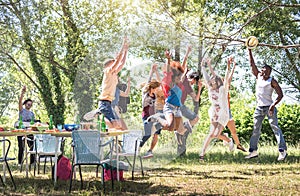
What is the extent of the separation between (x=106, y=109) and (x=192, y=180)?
153cm

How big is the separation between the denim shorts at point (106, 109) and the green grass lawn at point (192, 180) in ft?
2.52

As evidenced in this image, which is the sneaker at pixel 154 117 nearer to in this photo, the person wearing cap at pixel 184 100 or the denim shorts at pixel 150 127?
the denim shorts at pixel 150 127

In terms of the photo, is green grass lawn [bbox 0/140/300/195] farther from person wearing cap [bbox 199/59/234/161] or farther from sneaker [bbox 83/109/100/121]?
sneaker [bbox 83/109/100/121]

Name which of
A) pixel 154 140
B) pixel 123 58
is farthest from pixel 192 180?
pixel 123 58

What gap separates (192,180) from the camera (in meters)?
6.73

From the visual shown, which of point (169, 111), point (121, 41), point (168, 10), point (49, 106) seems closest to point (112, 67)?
point (121, 41)

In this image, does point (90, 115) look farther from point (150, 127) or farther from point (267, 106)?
point (267, 106)

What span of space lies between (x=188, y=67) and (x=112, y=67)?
3.28 feet

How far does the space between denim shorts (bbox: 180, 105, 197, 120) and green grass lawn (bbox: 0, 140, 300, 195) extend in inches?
21.5

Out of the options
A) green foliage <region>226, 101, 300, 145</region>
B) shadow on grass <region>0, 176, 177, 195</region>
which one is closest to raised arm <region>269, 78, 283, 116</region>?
shadow on grass <region>0, 176, 177, 195</region>

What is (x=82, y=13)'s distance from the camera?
13.6 metres

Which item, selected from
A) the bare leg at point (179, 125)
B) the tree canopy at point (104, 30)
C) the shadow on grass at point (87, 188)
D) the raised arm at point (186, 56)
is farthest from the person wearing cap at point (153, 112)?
the tree canopy at point (104, 30)

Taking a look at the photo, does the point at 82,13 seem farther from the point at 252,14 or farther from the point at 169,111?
the point at 169,111

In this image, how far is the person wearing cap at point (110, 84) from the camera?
619cm
